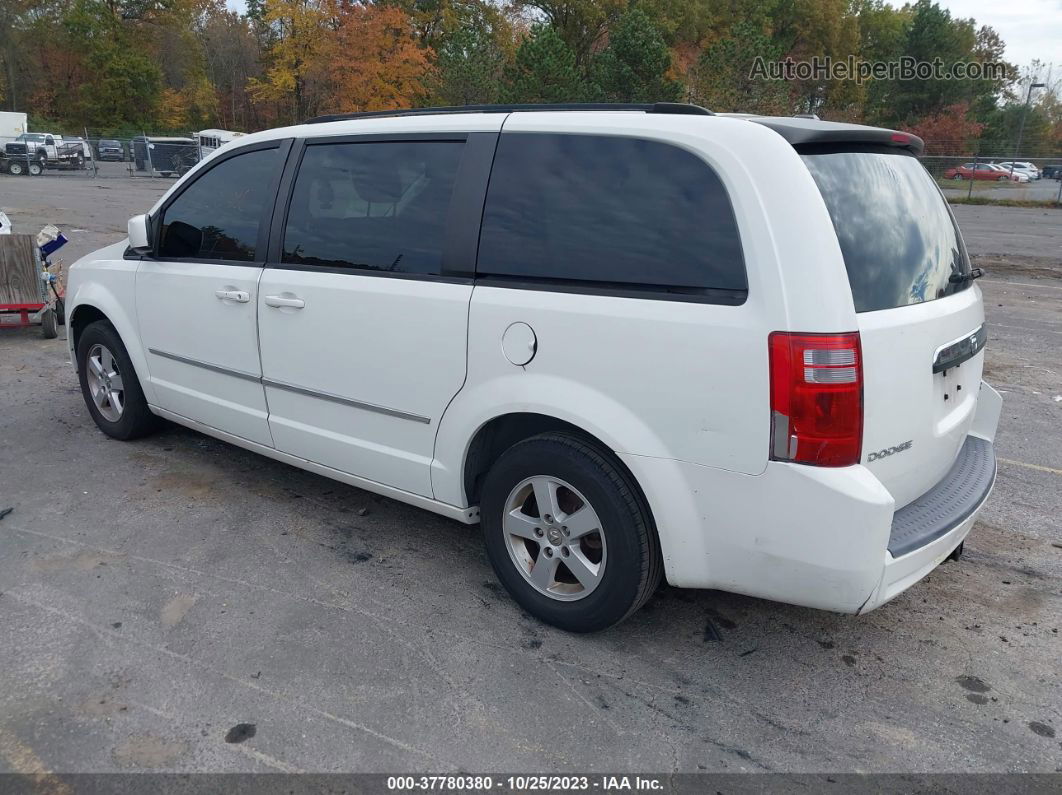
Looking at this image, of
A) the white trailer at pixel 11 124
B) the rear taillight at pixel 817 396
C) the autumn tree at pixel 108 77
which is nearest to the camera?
the rear taillight at pixel 817 396

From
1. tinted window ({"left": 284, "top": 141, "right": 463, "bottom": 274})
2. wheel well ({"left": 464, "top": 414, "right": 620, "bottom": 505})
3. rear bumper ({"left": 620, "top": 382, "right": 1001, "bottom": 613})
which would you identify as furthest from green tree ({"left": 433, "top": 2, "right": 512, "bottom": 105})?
rear bumper ({"left": 620, "top": 382, "right": 1001, "bottom": 613})

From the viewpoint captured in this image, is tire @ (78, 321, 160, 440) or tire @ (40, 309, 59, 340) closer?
tire @ (78, 321, 160, 440)

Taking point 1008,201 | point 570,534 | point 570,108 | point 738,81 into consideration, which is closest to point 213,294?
point 570,108

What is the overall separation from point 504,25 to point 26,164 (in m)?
29.9

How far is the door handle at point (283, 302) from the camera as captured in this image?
3.84m

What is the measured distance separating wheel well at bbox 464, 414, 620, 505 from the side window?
1.61 metres

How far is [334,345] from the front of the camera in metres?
3.75

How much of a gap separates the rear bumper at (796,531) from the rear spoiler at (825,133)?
1.09 m

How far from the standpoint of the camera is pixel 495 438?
136 inches

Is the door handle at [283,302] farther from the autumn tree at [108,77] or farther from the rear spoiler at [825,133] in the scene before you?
the autumn tree at [108,77]

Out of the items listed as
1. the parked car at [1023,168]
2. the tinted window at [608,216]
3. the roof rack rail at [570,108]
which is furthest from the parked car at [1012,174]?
the tinted window at [608,216]

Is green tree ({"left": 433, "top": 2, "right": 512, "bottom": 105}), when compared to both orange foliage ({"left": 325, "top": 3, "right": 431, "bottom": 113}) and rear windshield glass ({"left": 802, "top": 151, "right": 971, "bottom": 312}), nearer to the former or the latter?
orange foliage ({"left": 325, "top": 3, "right": 431, "bottom": 113})

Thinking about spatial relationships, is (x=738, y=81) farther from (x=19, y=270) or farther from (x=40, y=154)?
(x=40, y=154)

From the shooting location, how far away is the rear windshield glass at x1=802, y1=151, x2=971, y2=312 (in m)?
2.75
